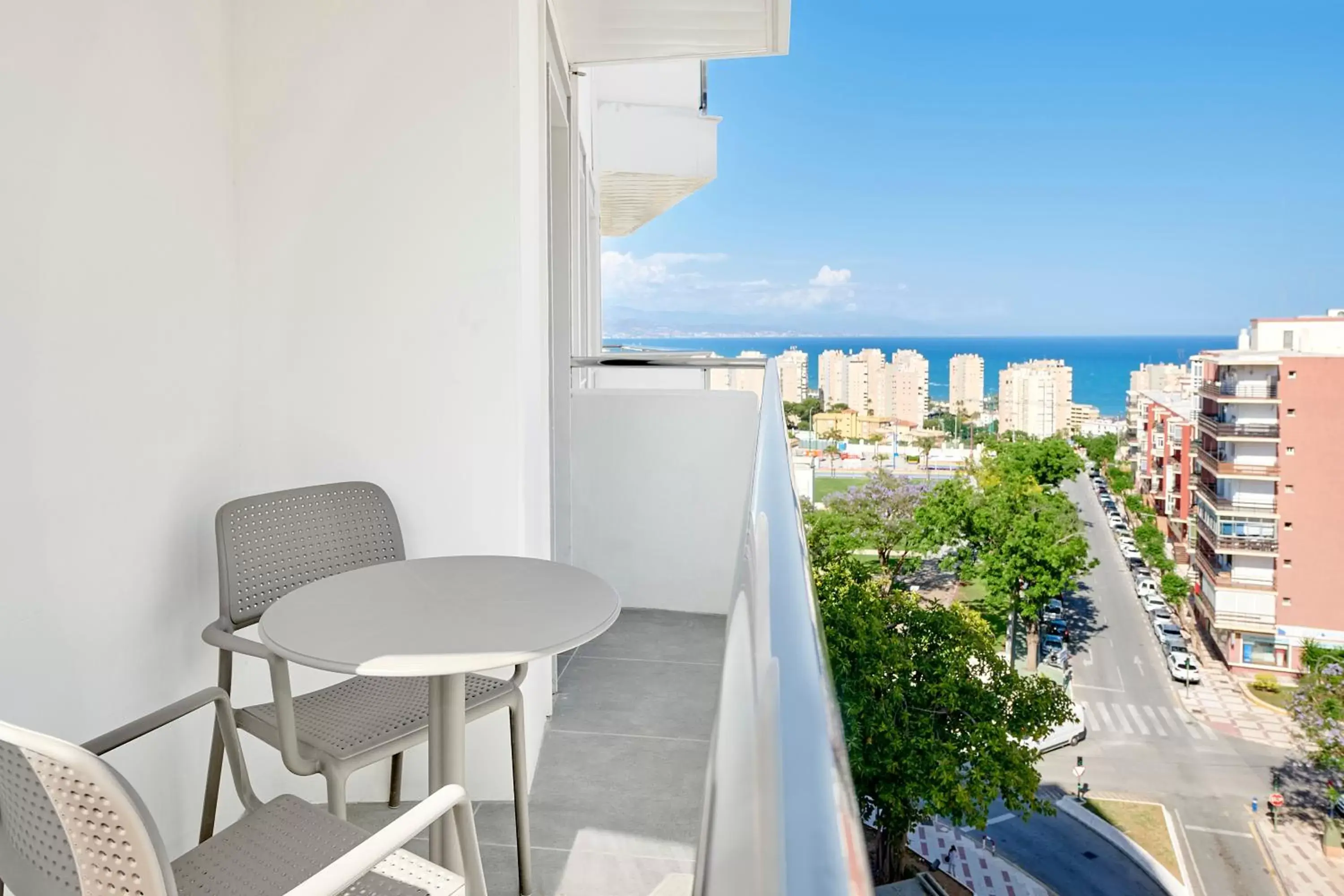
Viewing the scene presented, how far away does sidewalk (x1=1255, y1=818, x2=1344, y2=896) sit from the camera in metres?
21.8

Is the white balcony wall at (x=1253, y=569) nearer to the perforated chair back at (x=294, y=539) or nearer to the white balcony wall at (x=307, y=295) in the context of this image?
the white balcony wall at (x=307, y=295)

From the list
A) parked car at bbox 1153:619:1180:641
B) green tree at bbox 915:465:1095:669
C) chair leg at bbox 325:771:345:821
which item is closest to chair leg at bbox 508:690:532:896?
chair leg at bbox 325:771:345:821

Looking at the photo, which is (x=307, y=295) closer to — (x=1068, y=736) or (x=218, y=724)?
(x=218, y=724)

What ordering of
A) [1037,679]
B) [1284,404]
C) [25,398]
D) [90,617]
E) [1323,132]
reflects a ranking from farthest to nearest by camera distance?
[1323,132]
[1284,404]
[1037,679]
[90,617]
[25,398]

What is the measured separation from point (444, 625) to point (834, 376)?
45.3 meters

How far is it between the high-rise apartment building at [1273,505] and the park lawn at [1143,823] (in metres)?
9.92

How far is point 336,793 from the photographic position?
5.33ft

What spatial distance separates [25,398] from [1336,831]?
29.6 meters

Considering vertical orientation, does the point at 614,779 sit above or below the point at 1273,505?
above

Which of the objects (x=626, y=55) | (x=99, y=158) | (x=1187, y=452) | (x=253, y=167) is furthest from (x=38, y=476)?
(x=1187, y=452)

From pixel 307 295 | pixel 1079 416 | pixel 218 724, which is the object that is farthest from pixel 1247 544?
pixel 218 724

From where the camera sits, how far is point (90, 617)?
5.67ft

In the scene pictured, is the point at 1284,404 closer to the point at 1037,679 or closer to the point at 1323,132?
the point at 1037,679

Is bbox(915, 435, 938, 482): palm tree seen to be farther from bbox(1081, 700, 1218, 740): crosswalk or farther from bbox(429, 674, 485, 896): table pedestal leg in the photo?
bbox(429, 674, 485, 896): table pedestal leg
